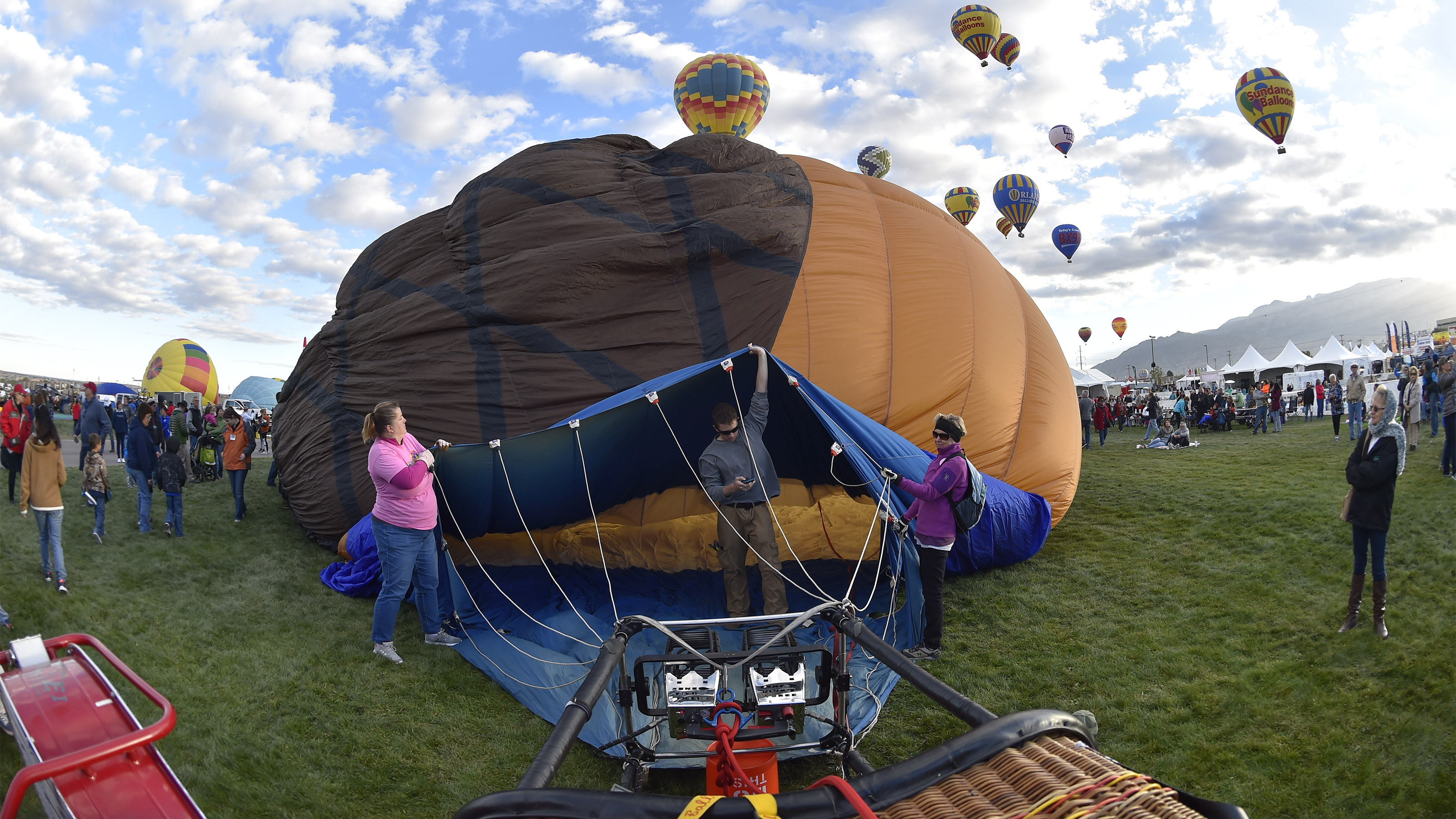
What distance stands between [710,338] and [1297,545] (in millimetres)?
4442

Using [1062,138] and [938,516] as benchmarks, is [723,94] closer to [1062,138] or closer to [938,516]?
[938,516]

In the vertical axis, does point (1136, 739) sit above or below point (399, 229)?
below

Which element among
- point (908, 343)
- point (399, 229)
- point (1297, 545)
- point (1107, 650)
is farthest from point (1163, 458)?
point (399, 229)

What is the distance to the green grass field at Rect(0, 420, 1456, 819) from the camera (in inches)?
113

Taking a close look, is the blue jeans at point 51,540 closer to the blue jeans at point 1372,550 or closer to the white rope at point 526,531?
the white rope at point 526,531

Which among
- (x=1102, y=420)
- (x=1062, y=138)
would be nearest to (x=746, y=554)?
(x=1102, y=420)

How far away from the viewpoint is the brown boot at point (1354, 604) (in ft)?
12.8

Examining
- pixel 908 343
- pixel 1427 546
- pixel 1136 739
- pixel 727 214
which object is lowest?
pixel 1136 739

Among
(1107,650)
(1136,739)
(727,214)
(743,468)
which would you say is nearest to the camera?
(1136,739)

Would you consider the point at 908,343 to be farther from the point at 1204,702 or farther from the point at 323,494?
the point at 323,494

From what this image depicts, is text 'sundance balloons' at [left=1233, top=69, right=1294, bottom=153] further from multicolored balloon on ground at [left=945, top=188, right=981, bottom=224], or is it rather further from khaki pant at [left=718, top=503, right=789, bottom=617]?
khaki pant at [left=718, top=503, right=789, bottom=617]

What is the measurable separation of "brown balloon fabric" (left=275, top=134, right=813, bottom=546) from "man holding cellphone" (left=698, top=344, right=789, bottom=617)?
1.12 metres

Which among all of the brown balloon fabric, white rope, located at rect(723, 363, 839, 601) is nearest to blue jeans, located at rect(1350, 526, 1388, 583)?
white rope, located at rect(723, 363, 839, 601)

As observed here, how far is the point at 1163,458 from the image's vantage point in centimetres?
1158
